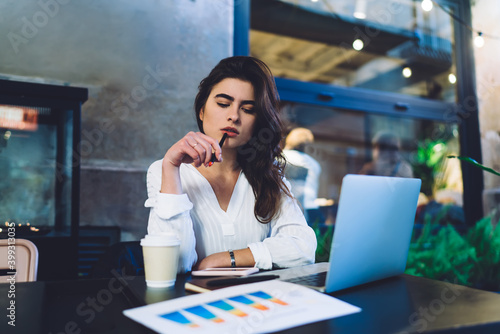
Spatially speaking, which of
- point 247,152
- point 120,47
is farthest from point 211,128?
point 120,47

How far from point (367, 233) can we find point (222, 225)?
727mm

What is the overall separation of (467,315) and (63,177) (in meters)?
1.96

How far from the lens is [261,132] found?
64.2 inches

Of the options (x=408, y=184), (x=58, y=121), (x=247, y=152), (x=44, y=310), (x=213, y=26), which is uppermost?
(x=213, y=26)

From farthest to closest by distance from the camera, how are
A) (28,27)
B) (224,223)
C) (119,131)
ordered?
(119,131) < (28,27) < (224,223)

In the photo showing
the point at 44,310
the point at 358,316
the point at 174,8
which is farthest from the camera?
the point at 174,8

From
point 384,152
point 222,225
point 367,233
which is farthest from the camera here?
point 384,152

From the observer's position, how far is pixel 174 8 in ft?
9.23

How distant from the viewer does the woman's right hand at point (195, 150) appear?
44.1 inches

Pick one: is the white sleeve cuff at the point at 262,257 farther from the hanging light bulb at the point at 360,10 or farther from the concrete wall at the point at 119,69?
the hanging light bulb at the point at 360,10

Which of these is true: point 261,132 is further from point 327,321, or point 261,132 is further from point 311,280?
point 327,321

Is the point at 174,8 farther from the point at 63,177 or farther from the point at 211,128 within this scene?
the point at 211,128

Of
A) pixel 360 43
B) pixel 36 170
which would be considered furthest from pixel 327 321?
pixel 360 43

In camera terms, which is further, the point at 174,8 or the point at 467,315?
the point at 174,8
